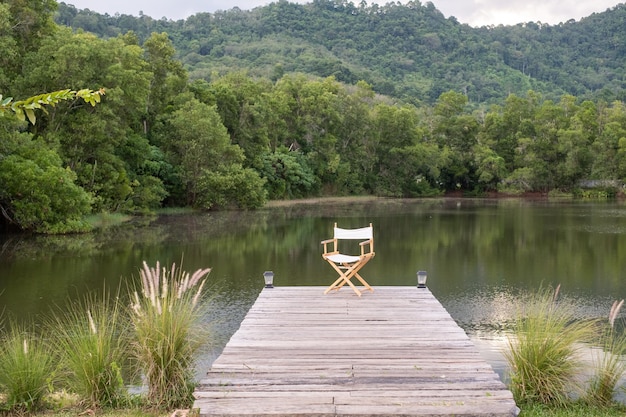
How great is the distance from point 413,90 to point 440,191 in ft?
99.4

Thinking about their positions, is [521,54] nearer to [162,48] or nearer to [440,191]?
[440,191]

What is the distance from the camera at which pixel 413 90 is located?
79.4m

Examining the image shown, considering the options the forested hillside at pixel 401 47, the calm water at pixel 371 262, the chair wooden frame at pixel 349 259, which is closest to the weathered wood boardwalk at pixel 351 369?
the chair wooden frame at pixel 349 259

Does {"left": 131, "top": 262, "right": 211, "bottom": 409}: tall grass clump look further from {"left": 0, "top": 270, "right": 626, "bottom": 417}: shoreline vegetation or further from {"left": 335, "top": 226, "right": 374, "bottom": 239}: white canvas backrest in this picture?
{"left": 335, "top": 226, "right": 374, "bottom": 239}: white canvas backrest

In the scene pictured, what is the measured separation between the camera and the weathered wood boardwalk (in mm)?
4223

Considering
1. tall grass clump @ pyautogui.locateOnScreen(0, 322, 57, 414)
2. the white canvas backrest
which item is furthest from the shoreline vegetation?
the white canvas backrest

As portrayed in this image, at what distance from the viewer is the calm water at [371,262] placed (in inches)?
398

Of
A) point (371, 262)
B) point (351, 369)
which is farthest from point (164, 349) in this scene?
point (371, 262)

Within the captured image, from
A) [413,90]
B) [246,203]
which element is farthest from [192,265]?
[413,90]

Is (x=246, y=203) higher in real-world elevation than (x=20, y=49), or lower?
lower

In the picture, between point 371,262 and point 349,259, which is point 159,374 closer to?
point 349,259

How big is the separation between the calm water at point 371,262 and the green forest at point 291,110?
367cm

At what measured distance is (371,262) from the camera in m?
14.9

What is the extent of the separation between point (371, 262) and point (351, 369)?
10.0 meters
